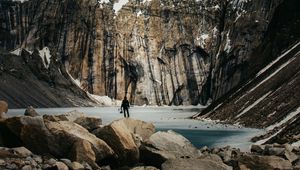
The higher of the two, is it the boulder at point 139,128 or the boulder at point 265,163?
the boulder at point 139,128

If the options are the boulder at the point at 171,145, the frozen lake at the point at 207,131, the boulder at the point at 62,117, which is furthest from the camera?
the frozen lake at the point at 207,131

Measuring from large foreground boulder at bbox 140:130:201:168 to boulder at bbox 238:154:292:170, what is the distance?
2.55m

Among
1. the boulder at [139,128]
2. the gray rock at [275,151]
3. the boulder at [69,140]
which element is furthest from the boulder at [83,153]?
the gray rock at [275,151]

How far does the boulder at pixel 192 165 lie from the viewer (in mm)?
18422

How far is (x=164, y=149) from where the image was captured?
22219 millimetres

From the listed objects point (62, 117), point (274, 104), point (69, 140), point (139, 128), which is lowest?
point (274, 104)

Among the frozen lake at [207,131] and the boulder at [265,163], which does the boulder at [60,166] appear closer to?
the boulder at [265,163]

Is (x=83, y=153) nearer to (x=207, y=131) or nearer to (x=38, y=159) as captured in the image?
(x=38, y=159)

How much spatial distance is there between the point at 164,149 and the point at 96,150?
3.00 meters

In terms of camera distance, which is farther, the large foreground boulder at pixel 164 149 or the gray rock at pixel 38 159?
the large foreground boulder at pixel 164 149

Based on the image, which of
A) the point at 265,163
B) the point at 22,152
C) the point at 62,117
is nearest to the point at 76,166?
the point at 22,152

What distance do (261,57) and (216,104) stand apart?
1096 inches

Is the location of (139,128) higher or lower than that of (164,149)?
higher

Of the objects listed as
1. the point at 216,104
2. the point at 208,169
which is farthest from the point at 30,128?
the point at 216,104
